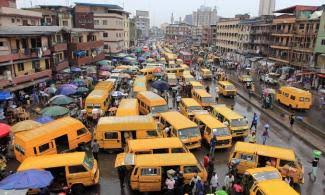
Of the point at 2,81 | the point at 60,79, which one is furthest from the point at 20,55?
the point at 60,79

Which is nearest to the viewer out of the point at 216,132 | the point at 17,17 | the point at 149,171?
the point at 149,171

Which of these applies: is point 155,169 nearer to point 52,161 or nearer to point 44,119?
point 52,161

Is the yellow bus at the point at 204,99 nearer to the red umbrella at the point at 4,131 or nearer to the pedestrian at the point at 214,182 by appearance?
the pedestrian at the point at 214,182

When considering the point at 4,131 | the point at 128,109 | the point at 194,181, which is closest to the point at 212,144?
the point at 194,181

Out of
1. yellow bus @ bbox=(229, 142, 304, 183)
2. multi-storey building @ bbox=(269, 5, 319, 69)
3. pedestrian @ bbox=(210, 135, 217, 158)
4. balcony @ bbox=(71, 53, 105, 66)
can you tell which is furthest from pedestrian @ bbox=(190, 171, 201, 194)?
multi-storey building @ bbox=(269, 5, 319, 69)

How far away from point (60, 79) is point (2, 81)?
1046 cm

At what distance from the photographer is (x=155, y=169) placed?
14375mm

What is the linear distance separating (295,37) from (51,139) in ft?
165

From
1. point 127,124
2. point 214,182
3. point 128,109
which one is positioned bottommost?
point 214,182

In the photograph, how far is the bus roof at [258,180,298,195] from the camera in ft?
39.7

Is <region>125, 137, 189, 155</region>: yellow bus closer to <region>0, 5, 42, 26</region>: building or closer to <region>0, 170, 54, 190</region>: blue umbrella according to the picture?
<region>0, 170, 54, 190</region>: blue umbrella

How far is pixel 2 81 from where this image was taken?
96.7 ft

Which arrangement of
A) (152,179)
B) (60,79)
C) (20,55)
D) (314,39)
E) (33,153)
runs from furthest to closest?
(314,39)
(60,79)
(20,55)
(33,153)
(152,179)

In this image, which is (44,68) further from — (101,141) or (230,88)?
(230,88)
